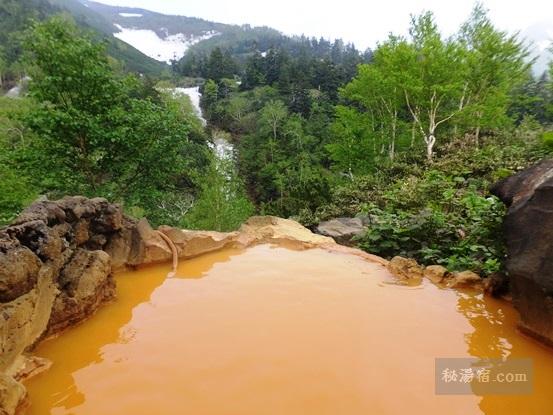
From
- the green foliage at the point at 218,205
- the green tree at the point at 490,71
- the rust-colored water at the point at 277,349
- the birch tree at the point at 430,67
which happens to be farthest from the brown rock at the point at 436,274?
the green tree at the point at 490,71

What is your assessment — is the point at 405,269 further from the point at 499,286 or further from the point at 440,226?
the point at 440,226

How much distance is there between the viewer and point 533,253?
A: 347 cm

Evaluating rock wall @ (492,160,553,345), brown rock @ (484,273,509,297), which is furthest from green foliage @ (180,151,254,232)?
rock wall @ (492,160,553,345)

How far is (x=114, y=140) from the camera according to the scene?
857cm

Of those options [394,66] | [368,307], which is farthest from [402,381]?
[394,66]

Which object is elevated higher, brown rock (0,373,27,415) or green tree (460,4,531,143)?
green tree (460,4,531,143)

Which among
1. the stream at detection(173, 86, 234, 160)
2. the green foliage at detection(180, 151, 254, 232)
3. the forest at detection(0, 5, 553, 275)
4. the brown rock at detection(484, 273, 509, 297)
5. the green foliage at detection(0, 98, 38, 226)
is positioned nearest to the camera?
the brown rock at detection(484, 273, 509, 297)

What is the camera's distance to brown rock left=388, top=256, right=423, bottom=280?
16.4 ft

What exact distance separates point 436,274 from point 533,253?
5.27 ft

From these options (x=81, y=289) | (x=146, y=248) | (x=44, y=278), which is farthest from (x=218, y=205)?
(x=44, y=278)

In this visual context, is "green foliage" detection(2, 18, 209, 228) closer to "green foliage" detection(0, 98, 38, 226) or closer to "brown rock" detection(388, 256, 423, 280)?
"green foliage" detection(0, 98, 38, 226)

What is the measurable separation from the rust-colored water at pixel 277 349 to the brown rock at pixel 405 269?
23 centimetres

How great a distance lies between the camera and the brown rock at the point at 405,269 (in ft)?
16.4

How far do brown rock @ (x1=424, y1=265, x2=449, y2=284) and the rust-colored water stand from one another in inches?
9.7
